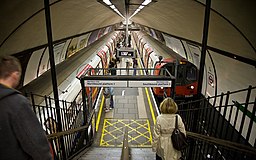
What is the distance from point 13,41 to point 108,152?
343 centimetres

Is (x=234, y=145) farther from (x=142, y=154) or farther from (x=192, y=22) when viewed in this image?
(x=192, y=22)

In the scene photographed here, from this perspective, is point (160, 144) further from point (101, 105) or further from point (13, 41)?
point (101, 105)

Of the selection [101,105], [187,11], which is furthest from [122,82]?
[101,105]

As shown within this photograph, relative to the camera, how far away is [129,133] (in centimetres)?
794

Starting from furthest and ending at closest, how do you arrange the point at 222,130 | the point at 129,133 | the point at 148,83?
the point at 129,133 → the point at 148,83 → the point at 222,130

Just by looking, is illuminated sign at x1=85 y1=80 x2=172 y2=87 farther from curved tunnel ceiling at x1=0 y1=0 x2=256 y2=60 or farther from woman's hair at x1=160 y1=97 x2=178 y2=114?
woman's hair at x1=160 y1=97 x2=178 y2=114

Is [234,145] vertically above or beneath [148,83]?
beneath

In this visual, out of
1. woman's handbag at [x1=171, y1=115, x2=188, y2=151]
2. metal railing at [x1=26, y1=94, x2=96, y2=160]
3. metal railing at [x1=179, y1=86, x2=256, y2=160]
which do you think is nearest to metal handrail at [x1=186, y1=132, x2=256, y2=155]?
metal railing at [x1=179, y1=86, x2=256, y2=160]

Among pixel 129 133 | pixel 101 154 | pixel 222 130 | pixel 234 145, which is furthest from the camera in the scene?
pixel 129 133

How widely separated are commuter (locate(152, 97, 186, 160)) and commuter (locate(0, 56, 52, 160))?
1.89 metres

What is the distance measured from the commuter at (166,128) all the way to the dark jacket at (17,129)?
6.24 ft

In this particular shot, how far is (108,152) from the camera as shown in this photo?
17.8ft

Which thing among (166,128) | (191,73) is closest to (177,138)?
(166,128)

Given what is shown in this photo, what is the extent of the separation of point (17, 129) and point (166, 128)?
2.11 metres
